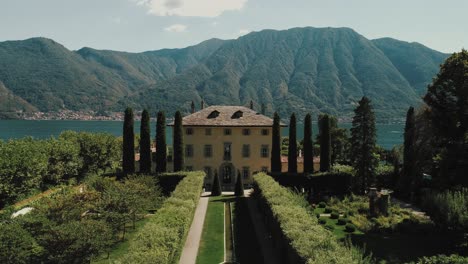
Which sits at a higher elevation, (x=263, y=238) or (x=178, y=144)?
(x=178, y=144)

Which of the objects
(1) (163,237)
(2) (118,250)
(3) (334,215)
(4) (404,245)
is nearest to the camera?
(1) (163,237)

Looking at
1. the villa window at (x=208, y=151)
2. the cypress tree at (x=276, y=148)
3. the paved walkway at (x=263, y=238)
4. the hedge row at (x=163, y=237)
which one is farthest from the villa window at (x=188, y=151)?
the hedge row at (x=163, y=237)

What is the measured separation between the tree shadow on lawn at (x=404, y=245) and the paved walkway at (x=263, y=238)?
5557 mm

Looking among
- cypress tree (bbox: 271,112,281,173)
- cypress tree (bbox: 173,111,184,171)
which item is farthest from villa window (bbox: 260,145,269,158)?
cypress tree (bbox: 173,111,184,171)

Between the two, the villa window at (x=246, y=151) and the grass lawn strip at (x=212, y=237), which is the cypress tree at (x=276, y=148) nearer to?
the villa window at (x=246, y=151)

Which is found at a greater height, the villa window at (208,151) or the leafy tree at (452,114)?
the leafy tree at (452,114)

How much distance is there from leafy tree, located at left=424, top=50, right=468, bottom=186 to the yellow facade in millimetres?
23753

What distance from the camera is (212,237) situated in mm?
27500

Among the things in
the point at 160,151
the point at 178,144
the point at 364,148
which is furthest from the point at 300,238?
the point at 178,144

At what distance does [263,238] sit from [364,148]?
75.1 feet

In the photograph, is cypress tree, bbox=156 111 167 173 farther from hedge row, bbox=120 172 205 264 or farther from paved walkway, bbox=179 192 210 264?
hedge row, bbox=120 172 205 264

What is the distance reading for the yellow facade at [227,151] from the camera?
5150 centimetres

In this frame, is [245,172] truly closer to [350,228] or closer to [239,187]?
[239,187]

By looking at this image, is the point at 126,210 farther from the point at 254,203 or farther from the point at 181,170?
the point at 181,170
